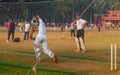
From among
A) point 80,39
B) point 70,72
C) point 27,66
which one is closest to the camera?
point 70,72

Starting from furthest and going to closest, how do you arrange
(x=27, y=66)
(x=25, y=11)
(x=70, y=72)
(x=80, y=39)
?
(x=25, y=11) → (x=80, y=39) → (x=27, y=66) → (x=70, y=72)

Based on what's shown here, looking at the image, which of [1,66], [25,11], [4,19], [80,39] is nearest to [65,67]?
[1,66]

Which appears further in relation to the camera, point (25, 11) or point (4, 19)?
point (4, 19)

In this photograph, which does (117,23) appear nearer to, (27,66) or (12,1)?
(12,1)

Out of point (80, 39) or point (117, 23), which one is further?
point (117, 23)

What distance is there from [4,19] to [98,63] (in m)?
18.9

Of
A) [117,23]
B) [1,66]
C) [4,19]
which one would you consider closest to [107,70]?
[1,66]

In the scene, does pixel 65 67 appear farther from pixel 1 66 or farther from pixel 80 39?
pixel 80 39

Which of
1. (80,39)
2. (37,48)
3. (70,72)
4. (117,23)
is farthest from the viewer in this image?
(117,23)

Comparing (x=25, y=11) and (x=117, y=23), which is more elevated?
(x=25, y=11)

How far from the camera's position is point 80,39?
21.1 metres

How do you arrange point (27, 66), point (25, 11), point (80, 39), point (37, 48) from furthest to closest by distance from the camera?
1. point (25, 11)
2. point (80, 39)
3. point (37, 48)
4. point (27, 66)

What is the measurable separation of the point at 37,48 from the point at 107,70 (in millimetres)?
3490

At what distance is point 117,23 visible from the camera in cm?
8819
